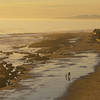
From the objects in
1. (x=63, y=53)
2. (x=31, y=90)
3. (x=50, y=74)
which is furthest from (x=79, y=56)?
(x=31, y=90)

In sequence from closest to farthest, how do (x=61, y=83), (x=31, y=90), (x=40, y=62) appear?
1. (x=31, y=90)
2. (x=61, y=83)
3. (x=40, y=62)

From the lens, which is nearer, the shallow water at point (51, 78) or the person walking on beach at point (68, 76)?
the shallow water at point (51, 78)

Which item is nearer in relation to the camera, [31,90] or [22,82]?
[31,90]

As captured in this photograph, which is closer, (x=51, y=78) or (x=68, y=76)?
(x=51, y=78)

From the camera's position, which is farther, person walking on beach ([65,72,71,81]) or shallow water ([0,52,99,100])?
person walking on beach ([65,72,71,81])

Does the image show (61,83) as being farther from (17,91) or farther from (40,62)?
(40,62)

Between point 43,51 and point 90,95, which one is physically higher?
point 43,51

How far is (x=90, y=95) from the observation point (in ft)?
82.0

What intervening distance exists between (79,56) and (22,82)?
16.7m

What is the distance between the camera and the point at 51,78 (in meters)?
30.6

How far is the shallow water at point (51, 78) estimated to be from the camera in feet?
83.4

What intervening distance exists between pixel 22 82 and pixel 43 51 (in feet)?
69.7

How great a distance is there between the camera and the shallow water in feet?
83.4

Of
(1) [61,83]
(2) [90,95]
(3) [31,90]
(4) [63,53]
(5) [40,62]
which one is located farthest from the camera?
(4) [63,53]
